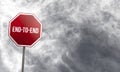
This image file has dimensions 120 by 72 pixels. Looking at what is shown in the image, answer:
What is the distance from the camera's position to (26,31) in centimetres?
635

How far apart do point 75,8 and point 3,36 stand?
11.7 ft

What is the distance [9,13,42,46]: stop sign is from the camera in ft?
20.8

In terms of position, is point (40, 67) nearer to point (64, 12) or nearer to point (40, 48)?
point (40, 48)

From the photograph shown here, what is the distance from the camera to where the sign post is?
20.8 ft

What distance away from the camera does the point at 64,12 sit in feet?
52.8

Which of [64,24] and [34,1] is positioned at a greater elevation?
[34,1]

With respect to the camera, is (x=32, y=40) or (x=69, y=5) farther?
(x=69, y=5)

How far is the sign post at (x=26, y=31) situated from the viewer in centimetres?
635

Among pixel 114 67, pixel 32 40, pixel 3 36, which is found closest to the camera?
pixel 32 40

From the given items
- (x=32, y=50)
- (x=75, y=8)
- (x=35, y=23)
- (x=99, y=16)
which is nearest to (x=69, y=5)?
(x=75, y=8)

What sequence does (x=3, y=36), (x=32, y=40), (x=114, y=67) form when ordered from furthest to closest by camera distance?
(x=114, y=67), (x=3, y=36), (x=32, y=40)

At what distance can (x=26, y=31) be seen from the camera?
6352 mm

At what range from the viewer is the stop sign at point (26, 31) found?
20.8 ft

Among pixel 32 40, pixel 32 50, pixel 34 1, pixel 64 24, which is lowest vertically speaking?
pixel 32 40
